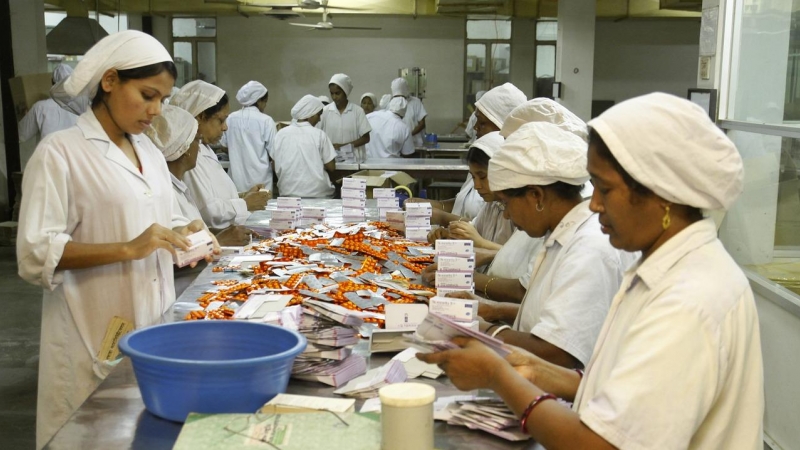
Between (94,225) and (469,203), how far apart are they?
2.68 m

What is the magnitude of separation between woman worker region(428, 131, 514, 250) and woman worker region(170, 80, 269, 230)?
124 cm

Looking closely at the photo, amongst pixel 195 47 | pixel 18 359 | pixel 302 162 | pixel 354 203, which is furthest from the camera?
pixel 195 47

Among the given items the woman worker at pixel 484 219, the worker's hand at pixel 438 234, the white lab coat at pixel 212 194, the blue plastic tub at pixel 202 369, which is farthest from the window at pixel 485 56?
the blue plastic tub at pixel 202 369

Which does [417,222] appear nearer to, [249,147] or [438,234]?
[438,234]

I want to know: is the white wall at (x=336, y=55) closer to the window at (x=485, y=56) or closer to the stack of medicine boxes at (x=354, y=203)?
the window at (x=485, y=56)

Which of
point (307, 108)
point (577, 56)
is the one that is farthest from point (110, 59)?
point (577, 56)

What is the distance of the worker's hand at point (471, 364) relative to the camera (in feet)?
5.40

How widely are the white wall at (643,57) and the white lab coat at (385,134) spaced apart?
527 centimetres

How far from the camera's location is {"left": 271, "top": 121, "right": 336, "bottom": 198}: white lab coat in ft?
25.2

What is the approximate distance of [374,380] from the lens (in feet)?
6.53

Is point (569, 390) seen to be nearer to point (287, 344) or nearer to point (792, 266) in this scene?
point (287, 344)

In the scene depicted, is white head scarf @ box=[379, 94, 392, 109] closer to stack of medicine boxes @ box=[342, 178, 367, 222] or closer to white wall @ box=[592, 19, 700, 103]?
white wall @ box=[592, 19, 700, 103]

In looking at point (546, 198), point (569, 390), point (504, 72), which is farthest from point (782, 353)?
point (504, 72)

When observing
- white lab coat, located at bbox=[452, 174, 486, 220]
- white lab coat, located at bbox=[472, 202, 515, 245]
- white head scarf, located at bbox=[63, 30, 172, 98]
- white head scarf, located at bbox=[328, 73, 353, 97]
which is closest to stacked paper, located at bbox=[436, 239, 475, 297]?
white lab coat, located at bbox=[472, 202, 515, 245]
